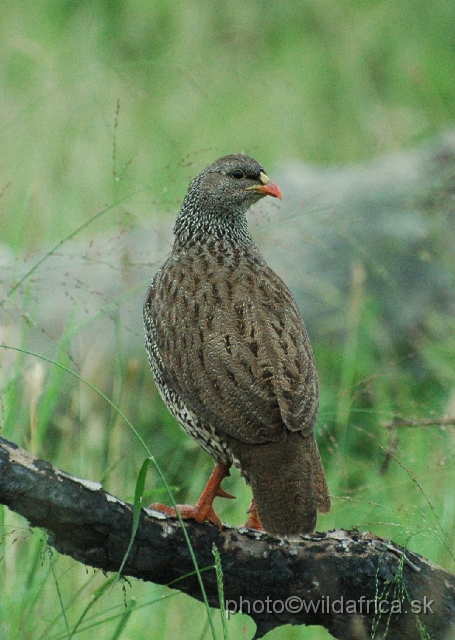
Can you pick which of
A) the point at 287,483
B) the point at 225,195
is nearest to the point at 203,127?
the point at 225,195

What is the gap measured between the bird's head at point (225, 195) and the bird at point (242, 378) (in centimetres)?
30

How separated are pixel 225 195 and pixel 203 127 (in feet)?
20.0

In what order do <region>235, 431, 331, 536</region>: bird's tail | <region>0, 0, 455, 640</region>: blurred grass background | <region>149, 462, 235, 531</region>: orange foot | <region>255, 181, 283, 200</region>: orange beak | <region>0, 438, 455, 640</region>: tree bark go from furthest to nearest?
<region>0, 0, 455, 640</region>: blurred grass background
<region>255, 181, 283, 200</region>: orange beak
<region>149, 462, 235, 531</region>: orange foot
<region>235, 431, 331, 536</region>: bird's tail
<region>0, 438, 455, 640</region>: tree bark

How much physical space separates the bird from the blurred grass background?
1.08 metres

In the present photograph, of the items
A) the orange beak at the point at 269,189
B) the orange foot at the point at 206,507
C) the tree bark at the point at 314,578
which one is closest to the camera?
the tree bark at the point at 314,578

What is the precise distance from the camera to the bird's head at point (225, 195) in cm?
523

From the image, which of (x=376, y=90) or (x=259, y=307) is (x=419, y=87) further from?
(x=259, y=307)

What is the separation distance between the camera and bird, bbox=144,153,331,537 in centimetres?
394

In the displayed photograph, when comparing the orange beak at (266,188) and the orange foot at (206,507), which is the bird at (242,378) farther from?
the orange beak at (266,188)

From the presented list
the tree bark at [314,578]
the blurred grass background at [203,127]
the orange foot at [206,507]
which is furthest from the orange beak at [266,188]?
the tree bark at [314,578]

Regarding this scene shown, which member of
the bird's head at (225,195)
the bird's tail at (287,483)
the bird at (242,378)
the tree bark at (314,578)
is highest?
the bird's head at (225,195)

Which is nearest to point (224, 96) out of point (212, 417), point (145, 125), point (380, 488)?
point (145, 125)

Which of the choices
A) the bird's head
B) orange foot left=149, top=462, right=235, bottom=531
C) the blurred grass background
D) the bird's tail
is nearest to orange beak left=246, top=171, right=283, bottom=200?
the bird's head

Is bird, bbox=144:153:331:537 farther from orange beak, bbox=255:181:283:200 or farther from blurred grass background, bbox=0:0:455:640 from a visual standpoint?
blurred grass background, bbox=0:0:455:640
